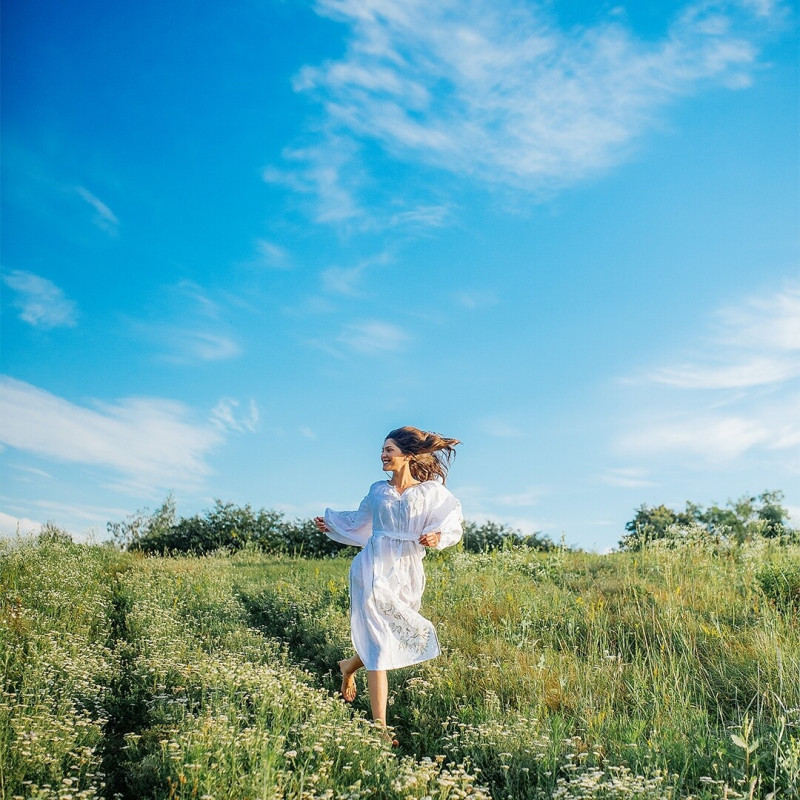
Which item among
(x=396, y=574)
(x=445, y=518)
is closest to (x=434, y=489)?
(x=445, y=518)

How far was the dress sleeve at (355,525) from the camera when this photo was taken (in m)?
6.67

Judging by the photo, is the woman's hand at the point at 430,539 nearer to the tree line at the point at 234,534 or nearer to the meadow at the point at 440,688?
the meadow at the point at 440,688

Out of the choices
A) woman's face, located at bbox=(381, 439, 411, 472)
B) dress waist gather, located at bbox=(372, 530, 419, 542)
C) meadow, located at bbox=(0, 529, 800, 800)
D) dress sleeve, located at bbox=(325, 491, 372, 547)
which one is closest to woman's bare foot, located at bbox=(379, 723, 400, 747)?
meadow, located at bbox=(0, 529, 800, 800)

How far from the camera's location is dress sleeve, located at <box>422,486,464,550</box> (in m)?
6.15

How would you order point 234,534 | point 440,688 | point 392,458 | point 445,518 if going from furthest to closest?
point 234,534, point 392,458, point 445,518, point 440,688

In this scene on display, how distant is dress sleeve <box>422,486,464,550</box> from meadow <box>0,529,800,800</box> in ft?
4.04

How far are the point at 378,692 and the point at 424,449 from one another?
210 centimetres

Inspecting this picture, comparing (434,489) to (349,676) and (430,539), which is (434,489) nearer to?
(430,539)

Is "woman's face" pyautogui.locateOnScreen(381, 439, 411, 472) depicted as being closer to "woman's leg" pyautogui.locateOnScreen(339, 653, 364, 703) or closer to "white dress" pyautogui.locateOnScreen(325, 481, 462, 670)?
"white dress" pyautogui.locateOnScreen(325, 481, 462, 670)

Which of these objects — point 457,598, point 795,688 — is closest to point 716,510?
point 457,598

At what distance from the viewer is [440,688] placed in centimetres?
612

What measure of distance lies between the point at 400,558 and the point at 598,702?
191 centimetres

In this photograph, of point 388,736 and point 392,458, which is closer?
point 388,736

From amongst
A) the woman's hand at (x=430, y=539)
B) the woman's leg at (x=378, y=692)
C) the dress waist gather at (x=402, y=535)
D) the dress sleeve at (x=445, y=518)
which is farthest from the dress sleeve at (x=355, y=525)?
the woman's leg at (x=378, y=692)
